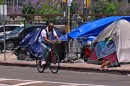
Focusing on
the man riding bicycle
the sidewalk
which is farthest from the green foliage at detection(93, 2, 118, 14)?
the man riding bicycle

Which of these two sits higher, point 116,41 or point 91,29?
point 91,29

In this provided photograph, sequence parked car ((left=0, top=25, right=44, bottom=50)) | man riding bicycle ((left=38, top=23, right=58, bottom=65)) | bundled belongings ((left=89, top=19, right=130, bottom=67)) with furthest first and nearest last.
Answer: parked car ((left=0, top=25, right=44, bottom=50)) → bundled belongings ((left=89, top=19, right=130, bottom=67)) → man riding bicycle ((left=38, top=23, right=58, bottom=65))

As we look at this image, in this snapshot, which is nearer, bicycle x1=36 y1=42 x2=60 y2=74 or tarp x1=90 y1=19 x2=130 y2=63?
bicycle x1=36 y1=42 x2=60 y2=74

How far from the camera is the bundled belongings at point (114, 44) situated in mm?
19672

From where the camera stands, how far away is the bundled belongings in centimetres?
1967

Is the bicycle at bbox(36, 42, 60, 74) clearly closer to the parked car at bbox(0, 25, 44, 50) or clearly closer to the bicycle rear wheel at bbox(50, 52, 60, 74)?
the bicycle rear wheel at bbox(50, 52, 60, 74)

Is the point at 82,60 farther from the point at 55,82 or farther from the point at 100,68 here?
the point at 55,82

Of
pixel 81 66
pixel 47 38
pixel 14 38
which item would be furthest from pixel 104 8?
pixel 47 38

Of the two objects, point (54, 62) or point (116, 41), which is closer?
point (54, 62)

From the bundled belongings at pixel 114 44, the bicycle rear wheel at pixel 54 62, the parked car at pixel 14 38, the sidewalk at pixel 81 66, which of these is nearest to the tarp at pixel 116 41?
the bundled belongings at pixel 114 44

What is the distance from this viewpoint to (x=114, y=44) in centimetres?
1977

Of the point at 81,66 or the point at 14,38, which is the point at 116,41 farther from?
the point at 14,38

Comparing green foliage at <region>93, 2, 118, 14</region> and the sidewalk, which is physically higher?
green foliage at <region>93, 2, 118, 14</region>

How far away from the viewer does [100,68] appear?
18.3 metres
